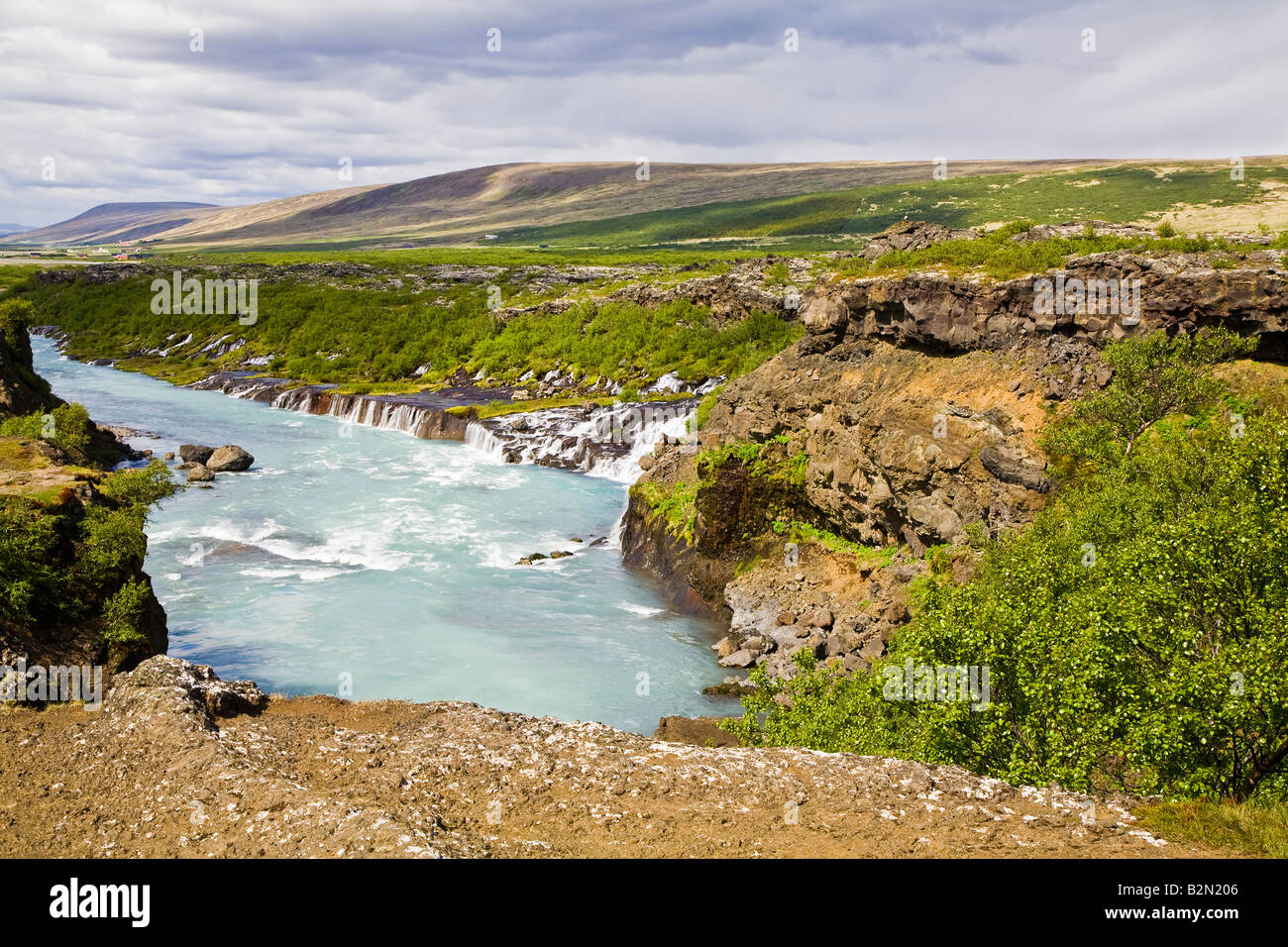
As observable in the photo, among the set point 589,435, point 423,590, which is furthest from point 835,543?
point 589,435

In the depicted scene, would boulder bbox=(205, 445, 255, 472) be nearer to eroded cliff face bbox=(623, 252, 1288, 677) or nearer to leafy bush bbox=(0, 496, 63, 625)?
eroded cliff face bbox=(623, 252, 1288, 677)

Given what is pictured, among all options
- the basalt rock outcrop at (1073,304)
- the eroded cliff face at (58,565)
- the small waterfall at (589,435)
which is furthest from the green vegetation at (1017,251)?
the eroded cliff face at (58,565)

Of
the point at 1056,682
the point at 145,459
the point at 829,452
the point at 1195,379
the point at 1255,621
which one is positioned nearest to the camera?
the point at 1255,621

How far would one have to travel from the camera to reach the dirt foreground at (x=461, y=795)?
1259 cm

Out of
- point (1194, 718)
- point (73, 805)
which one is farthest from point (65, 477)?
point (1194, 718)

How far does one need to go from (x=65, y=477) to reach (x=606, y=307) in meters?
64.0

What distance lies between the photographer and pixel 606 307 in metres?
86.1

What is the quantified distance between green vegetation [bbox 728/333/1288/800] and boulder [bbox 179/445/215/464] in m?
47.5

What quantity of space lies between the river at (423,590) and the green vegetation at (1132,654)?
11256 mm

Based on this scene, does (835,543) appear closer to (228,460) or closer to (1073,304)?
(1073,304)

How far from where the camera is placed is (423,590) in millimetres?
36562

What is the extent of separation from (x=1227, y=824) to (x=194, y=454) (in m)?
57.3
